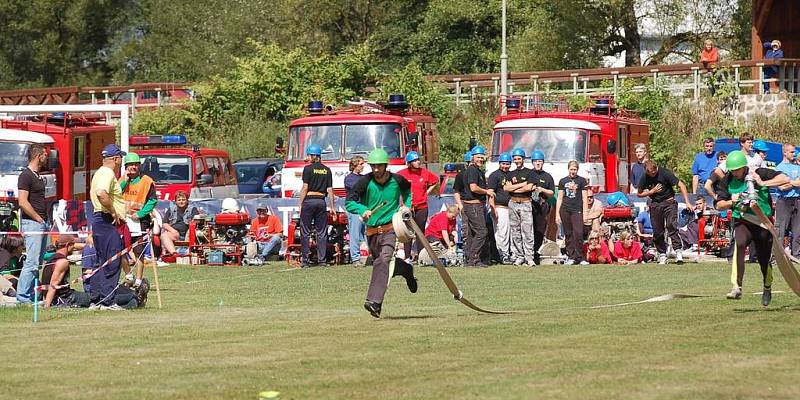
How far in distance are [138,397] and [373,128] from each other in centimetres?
1857

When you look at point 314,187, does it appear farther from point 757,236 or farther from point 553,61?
point 553,61

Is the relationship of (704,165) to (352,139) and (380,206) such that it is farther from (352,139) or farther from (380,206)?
(380,206)

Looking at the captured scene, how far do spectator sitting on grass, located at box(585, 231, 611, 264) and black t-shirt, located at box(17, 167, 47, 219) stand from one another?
33.6ft

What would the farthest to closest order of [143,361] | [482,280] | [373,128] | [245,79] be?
[245,79] < [373,128] < [482,280] < [143,361]

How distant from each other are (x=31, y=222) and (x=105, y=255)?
5.07ft

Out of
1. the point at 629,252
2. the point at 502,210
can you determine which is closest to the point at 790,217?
the point at 629,252

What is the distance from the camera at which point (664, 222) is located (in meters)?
24.8

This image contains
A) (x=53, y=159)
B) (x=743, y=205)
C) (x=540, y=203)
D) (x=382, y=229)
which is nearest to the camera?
(x=382, y=229)

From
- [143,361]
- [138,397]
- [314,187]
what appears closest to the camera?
[138,397]

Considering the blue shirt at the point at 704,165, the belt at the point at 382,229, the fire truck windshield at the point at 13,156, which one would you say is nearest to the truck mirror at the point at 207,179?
the fire truck windshield at the point at 13,156

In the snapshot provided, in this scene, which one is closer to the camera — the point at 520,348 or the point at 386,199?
the point at 520,348

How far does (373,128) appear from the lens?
29.0 metres

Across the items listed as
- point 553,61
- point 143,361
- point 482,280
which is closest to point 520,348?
point 143,361

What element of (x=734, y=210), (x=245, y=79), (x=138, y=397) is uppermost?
(x=245, y=79)
